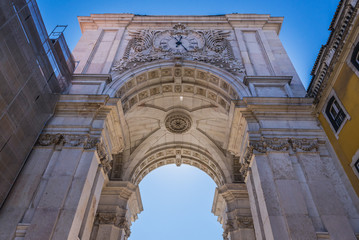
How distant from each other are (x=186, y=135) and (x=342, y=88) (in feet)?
43.8

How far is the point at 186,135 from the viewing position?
72.2 ft

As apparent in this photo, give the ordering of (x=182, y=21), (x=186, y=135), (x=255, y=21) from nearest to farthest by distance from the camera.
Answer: (x=255, y=21), (x=182, y=21), (x=186, y=135)

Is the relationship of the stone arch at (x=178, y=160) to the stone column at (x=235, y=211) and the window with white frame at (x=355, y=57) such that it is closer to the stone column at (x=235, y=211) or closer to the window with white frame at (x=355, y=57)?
the stone column at (x=235, y=211)

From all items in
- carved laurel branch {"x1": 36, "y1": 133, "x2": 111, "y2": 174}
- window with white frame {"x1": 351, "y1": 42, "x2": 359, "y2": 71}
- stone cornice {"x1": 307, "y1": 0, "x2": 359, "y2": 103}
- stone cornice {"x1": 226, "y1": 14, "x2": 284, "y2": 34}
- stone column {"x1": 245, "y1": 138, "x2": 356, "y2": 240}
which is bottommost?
stone column {"x1": 245, "y1": 138, "x2": 356, "y2": 240}

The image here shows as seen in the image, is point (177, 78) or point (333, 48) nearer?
point (333, 48)

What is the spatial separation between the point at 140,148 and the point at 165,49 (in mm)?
8551

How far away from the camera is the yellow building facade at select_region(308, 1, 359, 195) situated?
31.6ft

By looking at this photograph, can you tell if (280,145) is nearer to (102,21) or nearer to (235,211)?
(235,211)


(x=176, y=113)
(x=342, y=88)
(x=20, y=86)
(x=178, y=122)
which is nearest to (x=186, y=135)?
(x=178, y=122)

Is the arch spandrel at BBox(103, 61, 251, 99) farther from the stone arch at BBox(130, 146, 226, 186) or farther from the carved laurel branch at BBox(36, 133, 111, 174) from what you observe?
the stone arch at BBox(130, 146, 226, 186)

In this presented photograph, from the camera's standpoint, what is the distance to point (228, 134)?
14008mm

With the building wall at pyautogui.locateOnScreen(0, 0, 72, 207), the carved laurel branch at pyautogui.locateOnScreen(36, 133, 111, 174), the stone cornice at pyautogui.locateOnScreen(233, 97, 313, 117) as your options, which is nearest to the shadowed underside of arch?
the stone cornice at pyautogui.locateOnScreen(233, 97, 313, 117)

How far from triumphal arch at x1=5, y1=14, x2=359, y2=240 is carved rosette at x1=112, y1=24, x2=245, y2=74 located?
82 mm

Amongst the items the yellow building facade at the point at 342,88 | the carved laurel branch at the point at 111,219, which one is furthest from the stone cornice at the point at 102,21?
the yellow building facade at the point at 342,88
